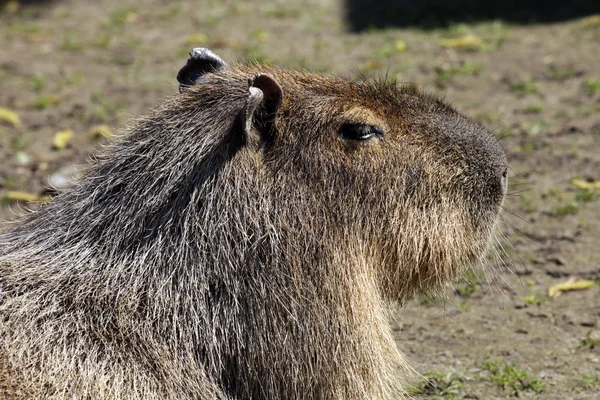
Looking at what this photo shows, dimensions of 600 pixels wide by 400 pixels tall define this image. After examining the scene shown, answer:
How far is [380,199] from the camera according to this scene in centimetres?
322

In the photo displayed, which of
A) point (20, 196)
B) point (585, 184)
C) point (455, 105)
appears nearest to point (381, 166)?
point (585, 184)

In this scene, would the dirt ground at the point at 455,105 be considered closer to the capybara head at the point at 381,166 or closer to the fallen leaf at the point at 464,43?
the fallen leaf at the point at 464,43

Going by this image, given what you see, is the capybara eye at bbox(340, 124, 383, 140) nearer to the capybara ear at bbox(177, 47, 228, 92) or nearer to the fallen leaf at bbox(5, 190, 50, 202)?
the capybara ear at bbox(177, 47, 228, 92)

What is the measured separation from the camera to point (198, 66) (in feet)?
11.7

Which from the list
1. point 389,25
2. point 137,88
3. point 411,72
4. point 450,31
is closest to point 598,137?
point 411,72

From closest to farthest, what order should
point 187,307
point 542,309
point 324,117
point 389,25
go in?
1. point 187,307
2. point 324,117
3. point 542,309
4. point 389,25

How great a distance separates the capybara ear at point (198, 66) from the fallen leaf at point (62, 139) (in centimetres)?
336

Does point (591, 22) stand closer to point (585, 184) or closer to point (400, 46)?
point (400, 46)

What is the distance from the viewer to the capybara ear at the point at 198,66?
3.52m

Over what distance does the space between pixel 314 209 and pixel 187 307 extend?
559 millimetres

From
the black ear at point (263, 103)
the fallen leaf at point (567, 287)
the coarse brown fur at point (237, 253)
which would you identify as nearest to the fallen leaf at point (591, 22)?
the fallen leaf at point (567, 287)

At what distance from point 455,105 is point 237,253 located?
421 cm

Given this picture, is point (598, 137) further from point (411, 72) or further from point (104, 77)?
point (104, 77)

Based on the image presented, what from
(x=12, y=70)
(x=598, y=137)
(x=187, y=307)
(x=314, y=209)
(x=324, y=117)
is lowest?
(x=12, y=70)
